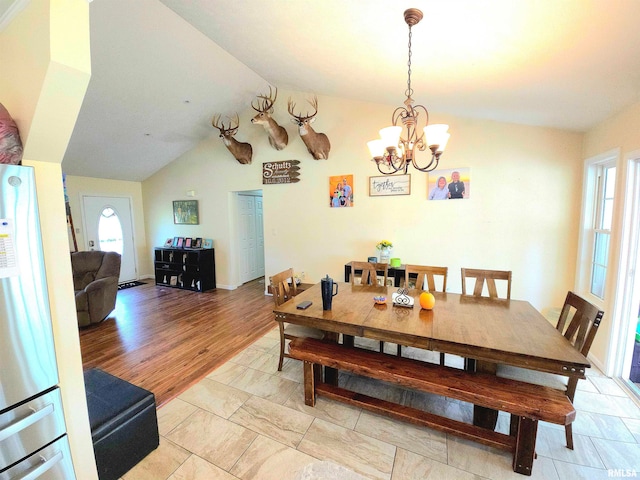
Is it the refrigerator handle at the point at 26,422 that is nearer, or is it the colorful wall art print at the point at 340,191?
the refrigerator handle at the point at 26,422

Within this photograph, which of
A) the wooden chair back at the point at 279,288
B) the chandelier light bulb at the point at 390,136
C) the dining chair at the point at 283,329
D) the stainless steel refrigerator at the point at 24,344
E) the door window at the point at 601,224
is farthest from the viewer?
the door window at the point at 601,224

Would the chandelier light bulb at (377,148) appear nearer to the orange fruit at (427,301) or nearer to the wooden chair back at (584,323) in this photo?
the orange fruit at (427,301)

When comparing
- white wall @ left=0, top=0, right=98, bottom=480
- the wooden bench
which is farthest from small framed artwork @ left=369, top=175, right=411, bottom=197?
white wall @ left=0, top=0, right=98, bottom=480

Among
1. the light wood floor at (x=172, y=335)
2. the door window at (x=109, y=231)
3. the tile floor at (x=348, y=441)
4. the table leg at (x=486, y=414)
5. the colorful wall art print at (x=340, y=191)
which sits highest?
the colorful wall art print at (x=340, y=191)

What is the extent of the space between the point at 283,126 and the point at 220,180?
1663 mm

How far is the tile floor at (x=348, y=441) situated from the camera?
1.58 meters

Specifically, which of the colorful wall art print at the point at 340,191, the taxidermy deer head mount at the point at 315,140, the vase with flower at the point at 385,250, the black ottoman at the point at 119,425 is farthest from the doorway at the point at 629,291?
the black ottoman at the point at 119,425

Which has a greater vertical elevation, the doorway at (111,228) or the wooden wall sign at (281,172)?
the wooden wall sign at (281,172)

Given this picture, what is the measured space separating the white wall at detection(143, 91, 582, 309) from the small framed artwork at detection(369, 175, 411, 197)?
0.28 feet

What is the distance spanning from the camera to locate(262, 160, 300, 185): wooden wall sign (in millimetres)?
4512

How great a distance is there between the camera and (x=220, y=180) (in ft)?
17.1

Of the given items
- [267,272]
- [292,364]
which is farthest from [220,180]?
[292,364]

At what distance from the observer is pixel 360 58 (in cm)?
248

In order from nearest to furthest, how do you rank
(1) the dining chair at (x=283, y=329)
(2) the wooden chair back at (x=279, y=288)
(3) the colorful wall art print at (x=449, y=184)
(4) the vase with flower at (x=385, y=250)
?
(1) the dining chair at (x=283, y=329), (2) the wooden chair back at (x=279, y=288), (3) the colorful wall art print at (x=449, y=184), (4) the vase with flower at (x=385, y=250)
